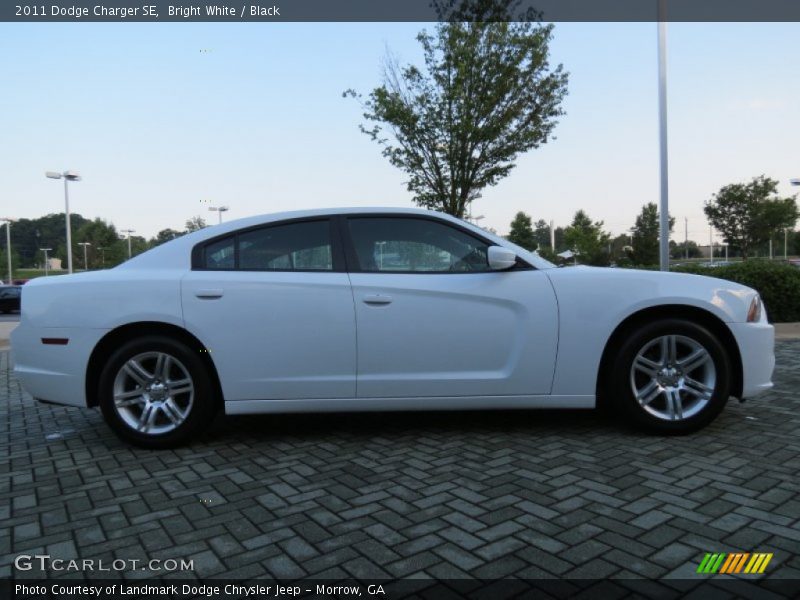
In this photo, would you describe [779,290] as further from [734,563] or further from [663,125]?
[734,563]

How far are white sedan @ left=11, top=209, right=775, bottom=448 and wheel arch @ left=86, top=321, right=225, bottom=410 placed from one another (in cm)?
1

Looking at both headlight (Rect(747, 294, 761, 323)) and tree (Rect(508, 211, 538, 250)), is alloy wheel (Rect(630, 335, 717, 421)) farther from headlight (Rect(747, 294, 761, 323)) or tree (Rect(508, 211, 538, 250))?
tree (Rect(508, 211, 538, 250))

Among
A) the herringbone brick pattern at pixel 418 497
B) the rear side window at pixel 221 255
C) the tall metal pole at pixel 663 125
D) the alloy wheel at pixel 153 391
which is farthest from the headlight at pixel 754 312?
the tall metal pole at pixel 663 125

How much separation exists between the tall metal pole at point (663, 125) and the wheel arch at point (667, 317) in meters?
7.94

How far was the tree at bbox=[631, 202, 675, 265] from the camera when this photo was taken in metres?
51.0

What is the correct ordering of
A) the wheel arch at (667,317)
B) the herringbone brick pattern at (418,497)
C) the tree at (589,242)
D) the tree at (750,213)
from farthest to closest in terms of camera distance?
1. the tree at (589,242)
2. the tree at (750,213)
3. the wheel arch at (667,317)
4. the herringbone brick pattern at (418,497)

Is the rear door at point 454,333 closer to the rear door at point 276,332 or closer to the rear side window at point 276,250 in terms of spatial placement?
the rear door at point 276,332

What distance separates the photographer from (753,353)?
395cm

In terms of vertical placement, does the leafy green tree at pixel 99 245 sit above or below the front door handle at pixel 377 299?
above

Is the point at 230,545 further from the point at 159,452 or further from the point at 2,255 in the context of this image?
the point at 2,255

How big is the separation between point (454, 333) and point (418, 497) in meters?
1.16

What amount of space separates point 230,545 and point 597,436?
253 cm

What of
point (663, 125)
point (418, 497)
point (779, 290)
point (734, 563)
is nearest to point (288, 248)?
point (418, 497)

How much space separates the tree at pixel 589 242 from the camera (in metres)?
45.8
